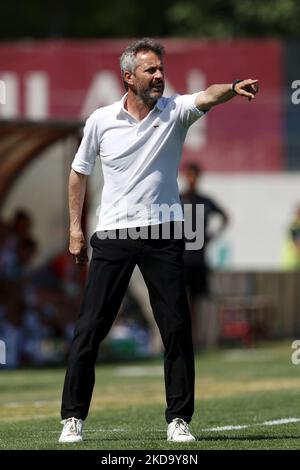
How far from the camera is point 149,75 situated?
8.82m

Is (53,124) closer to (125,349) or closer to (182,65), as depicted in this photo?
(125,349)

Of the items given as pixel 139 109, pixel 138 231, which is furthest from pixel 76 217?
pixel 139 109

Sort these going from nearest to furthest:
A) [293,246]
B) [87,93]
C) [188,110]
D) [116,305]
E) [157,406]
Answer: [188,110] < [116,305] < [157,406] < [293,246] < [87,93]

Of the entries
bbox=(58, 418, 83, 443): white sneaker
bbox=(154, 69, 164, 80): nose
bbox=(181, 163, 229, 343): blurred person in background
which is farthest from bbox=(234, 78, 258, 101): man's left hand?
bbox=(181, 163, 229, 343): blurred person in background

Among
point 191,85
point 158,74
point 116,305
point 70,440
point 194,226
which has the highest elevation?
point 191,85

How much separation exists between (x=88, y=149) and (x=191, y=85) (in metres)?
19.1

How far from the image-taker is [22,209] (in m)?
21.4

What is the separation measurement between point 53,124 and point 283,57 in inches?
360

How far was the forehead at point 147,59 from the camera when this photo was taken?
347 inches

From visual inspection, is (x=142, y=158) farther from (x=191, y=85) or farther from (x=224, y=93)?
(x=191, y=85)

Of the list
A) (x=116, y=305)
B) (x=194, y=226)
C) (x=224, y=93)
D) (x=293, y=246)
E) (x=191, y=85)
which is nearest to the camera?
(x=224, y=93)

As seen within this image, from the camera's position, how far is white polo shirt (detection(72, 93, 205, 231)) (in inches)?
350

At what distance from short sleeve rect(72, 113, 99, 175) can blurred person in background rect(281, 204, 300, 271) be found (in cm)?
1679

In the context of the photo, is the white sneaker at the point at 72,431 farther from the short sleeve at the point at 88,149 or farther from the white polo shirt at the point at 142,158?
the short sleeve at the point at 88,149
